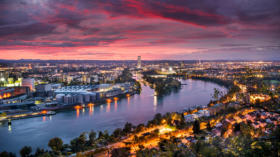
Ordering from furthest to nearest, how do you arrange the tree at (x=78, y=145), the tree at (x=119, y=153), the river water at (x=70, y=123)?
the river water at (x=70, y=123) → the tree at (x=78, y=145) → the tree at (x=119, y=153)

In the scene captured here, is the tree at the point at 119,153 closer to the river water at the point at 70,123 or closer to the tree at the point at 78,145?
the tree at the point at 78,145

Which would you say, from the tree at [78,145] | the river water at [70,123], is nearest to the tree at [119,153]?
the tree at [78,145]

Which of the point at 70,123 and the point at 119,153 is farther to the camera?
the point at 70,123

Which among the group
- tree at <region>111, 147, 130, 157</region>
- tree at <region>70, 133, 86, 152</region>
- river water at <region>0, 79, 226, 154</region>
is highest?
tree at <region>111, 147, 130, 157</region>

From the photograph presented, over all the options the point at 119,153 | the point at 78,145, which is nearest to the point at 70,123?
the point at 78,145

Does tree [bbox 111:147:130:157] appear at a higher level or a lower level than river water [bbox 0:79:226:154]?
higher

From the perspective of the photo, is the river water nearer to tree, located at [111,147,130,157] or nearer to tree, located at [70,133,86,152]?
tree, located at [70,133,86,152]

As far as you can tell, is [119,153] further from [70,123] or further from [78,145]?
[70,123]

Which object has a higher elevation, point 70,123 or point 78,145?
point 78,145

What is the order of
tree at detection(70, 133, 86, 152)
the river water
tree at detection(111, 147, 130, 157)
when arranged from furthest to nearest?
the river water → tree at detection(70, 133, 86, 152) → tree at detection(111, 147, 130, 157)

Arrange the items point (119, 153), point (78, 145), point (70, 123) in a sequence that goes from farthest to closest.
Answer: point (70, 123) → point (78, 145) → point (119, 153)

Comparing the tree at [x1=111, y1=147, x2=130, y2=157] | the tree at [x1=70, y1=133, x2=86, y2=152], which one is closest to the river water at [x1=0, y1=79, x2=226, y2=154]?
the tree at [x1=70, y1=133, x2=86, y2=152]

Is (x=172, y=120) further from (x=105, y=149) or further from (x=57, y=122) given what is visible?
(x=57, y=122)
